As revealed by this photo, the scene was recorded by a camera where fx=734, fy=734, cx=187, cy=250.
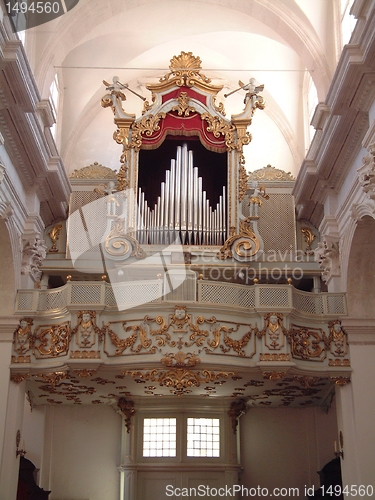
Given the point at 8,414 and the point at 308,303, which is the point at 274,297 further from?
the point at 8,414

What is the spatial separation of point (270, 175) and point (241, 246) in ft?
11.1

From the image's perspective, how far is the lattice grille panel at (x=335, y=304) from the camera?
1466 cm

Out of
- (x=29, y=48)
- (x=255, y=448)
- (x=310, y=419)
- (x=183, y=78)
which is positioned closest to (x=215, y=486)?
(x=255, y=448)

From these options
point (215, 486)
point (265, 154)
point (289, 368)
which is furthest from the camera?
point (265, 154)

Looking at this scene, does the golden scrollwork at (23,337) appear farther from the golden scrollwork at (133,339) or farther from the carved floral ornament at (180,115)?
the carved floral ornament at (180,115)

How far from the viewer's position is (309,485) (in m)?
17.5

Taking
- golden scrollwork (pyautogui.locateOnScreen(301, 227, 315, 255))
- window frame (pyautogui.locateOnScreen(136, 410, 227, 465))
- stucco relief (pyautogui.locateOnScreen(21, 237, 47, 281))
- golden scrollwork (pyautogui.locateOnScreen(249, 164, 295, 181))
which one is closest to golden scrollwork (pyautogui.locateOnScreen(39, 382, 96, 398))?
window frame (pyautogui.locateOnScreen(136, 410, 227, 465))

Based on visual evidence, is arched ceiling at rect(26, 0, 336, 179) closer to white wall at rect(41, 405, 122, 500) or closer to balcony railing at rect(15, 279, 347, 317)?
balcony railing at rect(15, 279, 347, 317)

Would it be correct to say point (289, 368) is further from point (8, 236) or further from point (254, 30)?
point (254, 30)

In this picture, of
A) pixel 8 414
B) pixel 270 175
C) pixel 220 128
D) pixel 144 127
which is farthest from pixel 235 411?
pixel 144 127

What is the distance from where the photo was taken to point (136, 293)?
1411 cm

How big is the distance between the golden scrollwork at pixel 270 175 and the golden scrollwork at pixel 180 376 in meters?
6.20

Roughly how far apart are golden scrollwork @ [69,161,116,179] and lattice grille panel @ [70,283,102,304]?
15.8 feet

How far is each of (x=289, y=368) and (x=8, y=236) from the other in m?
5.99
